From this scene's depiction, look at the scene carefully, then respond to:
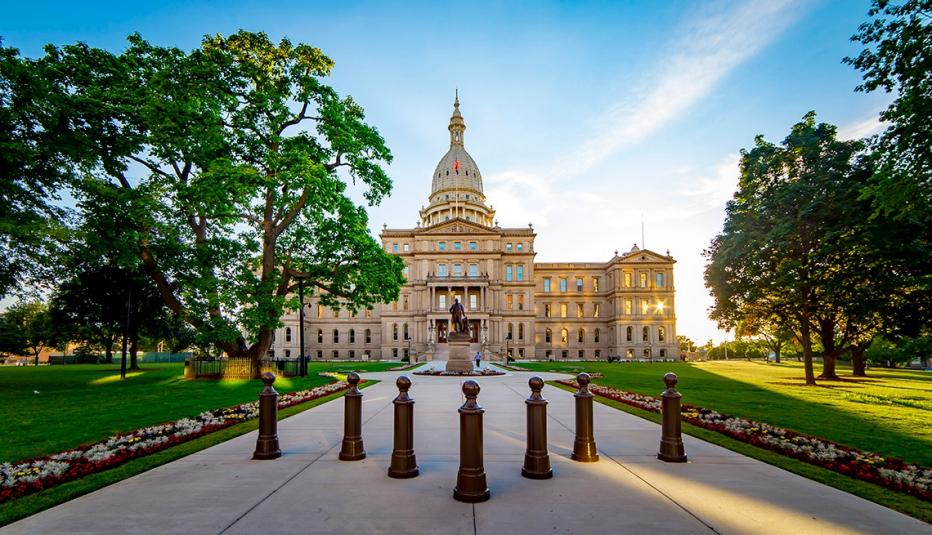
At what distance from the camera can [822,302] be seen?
2092 cm

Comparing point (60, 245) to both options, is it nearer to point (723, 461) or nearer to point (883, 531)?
point (723, 461)

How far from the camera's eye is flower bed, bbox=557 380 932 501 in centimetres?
569

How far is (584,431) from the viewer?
6.74 m

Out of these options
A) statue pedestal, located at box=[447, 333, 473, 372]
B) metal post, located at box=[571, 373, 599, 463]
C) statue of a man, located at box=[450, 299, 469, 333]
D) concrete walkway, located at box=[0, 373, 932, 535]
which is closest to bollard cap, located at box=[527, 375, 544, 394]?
metal post, located at box=[571, 373, 599, 463]

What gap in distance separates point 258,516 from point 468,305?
6632 centimetres

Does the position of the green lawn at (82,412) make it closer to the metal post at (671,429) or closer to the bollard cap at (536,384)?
the bollard cap at (536,384)

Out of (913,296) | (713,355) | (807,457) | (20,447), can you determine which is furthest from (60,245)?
(713,355)

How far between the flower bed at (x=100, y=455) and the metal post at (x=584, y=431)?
22.3 feet

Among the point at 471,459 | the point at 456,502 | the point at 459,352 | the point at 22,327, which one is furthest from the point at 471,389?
the point at 22,327

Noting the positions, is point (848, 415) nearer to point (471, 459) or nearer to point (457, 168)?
point (471, 459)

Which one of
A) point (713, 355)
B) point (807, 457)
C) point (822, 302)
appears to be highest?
point (822, 302)

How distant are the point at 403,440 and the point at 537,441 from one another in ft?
5.79

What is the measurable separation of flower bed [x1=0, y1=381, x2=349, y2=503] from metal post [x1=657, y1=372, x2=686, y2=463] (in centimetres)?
815

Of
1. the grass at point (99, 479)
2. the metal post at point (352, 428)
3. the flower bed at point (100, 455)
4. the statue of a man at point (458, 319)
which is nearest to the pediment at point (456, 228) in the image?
the statue of a man at point (458, 319)
